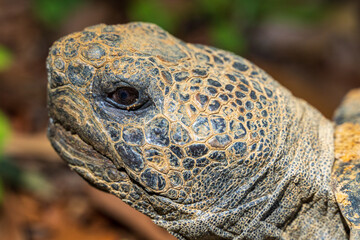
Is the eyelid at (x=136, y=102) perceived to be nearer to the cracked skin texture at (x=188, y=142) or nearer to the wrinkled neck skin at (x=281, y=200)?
the cracked skin texture at (x=188, y=142)

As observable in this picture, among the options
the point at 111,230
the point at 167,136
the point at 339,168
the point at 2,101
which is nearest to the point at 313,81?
the point at 111,230

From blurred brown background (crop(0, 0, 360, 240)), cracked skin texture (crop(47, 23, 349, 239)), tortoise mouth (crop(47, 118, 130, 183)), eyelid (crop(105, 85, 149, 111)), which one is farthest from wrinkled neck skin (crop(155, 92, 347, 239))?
blurred brown background (crop(0, 0, 360, 240))

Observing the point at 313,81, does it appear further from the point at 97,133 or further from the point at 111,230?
the point at 97,133

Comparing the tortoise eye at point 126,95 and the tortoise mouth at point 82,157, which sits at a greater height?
the tortoise eye at point 126,95

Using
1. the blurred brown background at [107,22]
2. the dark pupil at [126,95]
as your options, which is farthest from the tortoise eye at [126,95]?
the blurred brown background at [107,22]

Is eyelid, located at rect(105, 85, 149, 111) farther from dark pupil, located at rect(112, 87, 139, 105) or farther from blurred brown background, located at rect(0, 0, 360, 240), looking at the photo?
blurred brown background, located at rect(0, 0, 360, 240)
